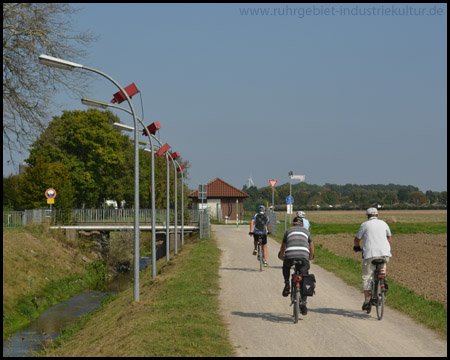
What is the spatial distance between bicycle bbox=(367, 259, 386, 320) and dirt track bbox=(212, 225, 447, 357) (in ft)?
0.90

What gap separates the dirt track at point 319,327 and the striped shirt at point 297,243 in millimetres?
1173

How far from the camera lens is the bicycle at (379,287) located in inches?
433

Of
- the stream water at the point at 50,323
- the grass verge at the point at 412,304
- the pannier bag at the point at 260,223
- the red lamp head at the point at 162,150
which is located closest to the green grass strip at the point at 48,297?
the stream water at the point at 50,323

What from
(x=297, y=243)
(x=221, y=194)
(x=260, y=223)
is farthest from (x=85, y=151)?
(x=297, y=243)

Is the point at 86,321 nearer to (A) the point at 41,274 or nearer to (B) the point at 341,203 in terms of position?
(A) the point at 41,274

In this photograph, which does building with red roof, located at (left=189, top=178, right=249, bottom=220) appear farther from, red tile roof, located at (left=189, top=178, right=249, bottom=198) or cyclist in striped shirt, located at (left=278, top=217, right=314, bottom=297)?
cyclist in striped shirt, located at (left=278, top=217, right=314, bottom=297)

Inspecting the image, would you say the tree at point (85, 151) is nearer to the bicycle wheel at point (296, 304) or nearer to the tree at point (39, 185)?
the tree at point (39, 185)

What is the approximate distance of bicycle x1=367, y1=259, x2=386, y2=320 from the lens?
36.1ft

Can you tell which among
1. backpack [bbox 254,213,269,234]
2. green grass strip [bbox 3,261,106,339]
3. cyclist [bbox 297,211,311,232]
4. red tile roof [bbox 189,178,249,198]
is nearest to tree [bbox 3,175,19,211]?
green grass strip [bbox 3,261,106,339]

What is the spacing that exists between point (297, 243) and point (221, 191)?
214ft

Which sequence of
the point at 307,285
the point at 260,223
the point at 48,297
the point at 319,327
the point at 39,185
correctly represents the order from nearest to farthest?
the point at 319,327 < the point at 307,285 < the point at 260,223 < the point at 48,297 < the point at 39,185

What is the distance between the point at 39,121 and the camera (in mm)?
23016

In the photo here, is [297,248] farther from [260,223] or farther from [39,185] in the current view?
[39,185]

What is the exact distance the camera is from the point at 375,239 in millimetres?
11102
